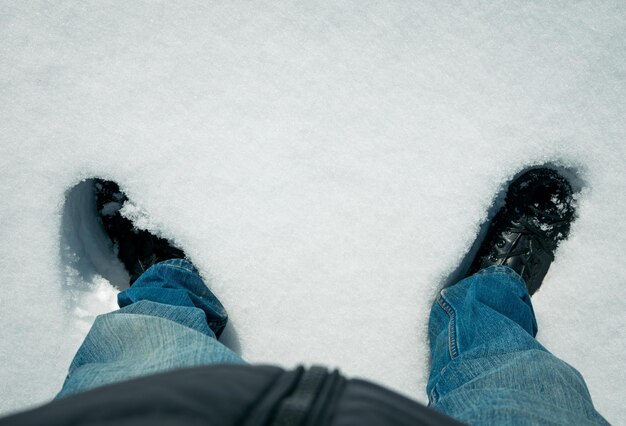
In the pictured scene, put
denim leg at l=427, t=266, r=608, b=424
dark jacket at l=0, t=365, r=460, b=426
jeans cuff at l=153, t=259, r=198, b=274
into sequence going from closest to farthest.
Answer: dark jacket at l=0, t=365, r=460, b=426
denim leg at l=427, t=266, r=608, b=424
jeans cuff at l=153, t=259, r=198, b=274

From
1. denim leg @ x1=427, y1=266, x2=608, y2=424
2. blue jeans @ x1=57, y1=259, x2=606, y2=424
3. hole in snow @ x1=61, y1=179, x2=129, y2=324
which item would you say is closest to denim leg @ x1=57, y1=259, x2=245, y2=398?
blue jeans @ x1=57, y1=259, x2=606, y2=424

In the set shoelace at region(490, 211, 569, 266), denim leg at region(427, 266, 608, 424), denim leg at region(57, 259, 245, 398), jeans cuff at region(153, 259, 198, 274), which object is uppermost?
shoelace at region(490, 211, 569, 266)

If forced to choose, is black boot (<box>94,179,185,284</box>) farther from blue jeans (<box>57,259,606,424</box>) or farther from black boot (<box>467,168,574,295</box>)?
black boot (<box>467,168,574,295</box>)

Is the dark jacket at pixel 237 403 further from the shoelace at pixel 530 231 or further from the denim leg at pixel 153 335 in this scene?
the shoelace at pixel 530 231

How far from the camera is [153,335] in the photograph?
0.63 meters

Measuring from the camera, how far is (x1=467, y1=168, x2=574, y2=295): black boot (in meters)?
0.93

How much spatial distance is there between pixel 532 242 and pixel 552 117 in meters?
0.28

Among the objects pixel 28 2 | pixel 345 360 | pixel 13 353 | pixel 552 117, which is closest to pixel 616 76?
pixel 552 117

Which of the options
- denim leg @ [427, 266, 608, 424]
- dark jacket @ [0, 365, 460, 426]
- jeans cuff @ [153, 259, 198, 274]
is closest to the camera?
Result: dark jacket @ [0, 365, 460, 426]

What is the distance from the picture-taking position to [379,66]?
91 centimetres

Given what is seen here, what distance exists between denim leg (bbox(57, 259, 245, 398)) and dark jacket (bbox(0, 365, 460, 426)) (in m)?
0.20

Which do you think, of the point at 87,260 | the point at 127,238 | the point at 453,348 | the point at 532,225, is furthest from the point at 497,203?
the point at 87,260

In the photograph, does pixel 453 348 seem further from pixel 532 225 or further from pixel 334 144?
pixel 334 144

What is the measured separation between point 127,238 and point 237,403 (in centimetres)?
76
